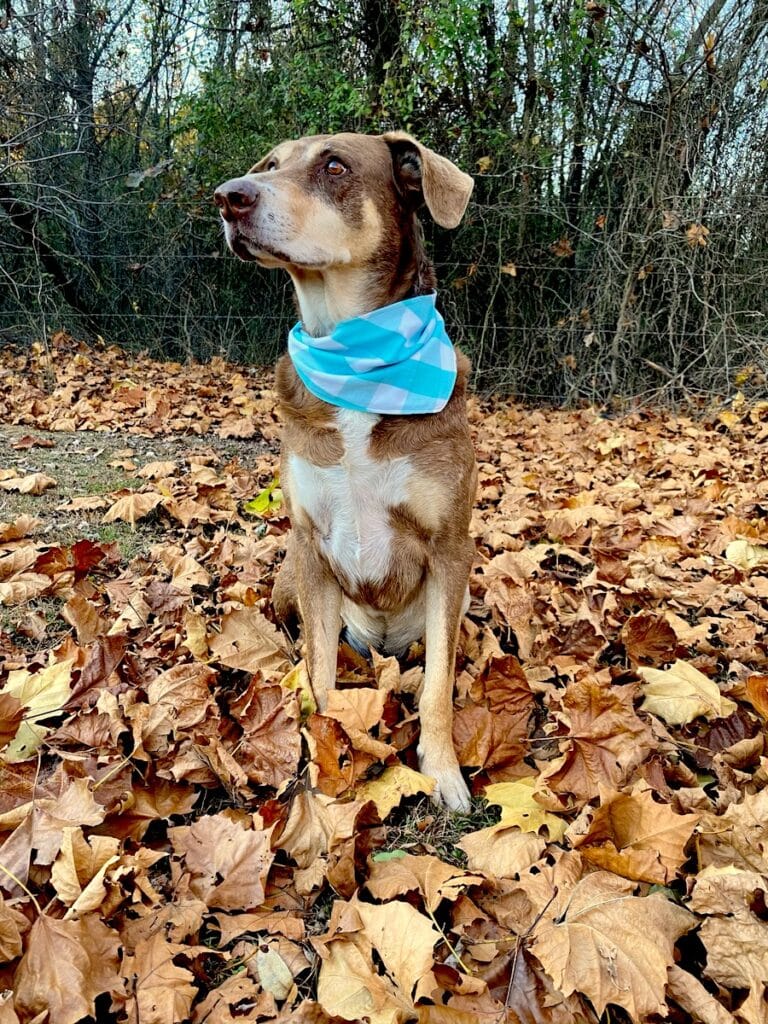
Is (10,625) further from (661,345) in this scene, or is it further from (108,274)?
(108,274)

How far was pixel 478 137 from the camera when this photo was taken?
8898 millimetres

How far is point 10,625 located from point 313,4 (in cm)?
908

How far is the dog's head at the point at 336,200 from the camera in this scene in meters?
2.41

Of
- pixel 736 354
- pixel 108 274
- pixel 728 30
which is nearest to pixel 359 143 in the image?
pixel 736 354

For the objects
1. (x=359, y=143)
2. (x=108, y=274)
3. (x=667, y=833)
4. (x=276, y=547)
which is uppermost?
(x=359, y=143)

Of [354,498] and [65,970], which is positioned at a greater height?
[354,498]

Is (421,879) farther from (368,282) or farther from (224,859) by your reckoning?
(368,282)

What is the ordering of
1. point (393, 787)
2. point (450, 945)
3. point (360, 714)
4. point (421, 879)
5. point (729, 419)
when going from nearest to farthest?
1. point (450, 945)
2. point (421, 879)
3. point (393, 787)
4. point (360, 714)
5. point (729, 419)

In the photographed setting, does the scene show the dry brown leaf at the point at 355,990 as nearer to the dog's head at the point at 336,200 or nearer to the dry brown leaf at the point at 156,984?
the dry brown leaf at the point at 156,984

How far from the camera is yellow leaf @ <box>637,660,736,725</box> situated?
2.35 metres

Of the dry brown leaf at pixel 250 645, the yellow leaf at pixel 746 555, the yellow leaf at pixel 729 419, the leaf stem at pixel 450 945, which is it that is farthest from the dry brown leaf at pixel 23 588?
the yellow leaf at pixel 729 419

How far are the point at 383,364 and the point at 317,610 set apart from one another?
0.93 meters

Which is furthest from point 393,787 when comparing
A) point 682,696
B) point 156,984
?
point 682,696

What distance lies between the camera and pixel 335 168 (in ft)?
8.48
